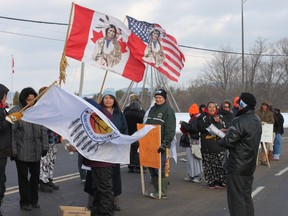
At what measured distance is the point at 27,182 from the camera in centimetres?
645

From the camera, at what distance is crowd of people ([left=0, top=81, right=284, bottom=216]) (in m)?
5.42

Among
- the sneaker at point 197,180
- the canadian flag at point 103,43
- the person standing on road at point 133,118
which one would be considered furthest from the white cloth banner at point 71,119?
the person standing on road at point 133,118

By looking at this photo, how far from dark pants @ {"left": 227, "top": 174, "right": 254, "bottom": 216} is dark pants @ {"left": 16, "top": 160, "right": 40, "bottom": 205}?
313 centimetres

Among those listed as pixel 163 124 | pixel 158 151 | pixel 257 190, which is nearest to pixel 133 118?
pixel 163 124

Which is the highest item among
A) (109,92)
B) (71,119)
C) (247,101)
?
(109,92)

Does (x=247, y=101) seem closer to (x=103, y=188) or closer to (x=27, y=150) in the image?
(x=103, y=188)

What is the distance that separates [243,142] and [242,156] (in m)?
0.19

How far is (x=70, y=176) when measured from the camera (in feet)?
31.5

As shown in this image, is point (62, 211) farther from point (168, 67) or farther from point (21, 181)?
point (168, 67)

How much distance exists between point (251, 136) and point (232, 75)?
54.3m

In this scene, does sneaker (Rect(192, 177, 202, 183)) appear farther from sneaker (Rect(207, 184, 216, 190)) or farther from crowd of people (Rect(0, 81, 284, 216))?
sneaker (Rect(207, 184, 216, 190))

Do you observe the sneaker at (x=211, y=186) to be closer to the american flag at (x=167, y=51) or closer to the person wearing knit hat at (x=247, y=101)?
the american flag at (x=167, y=51)

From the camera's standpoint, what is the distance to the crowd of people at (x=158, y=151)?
17.8 ft

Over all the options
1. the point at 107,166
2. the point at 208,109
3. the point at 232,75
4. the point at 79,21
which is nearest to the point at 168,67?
the point at 208,109
